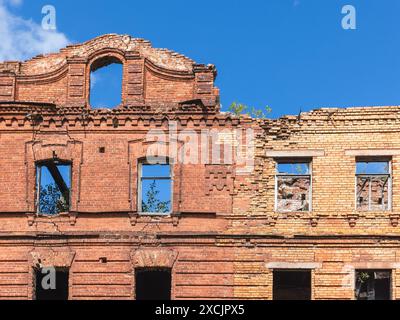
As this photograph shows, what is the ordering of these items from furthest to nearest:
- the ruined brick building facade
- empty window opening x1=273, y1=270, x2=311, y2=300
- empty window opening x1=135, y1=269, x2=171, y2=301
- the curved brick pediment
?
empty window opening x1=135, y1=269, x2=171, y2=301, empty window opening x1=273, y1=270, x2=311, y2=300, the curved brick pediment, the ruined brick building facade

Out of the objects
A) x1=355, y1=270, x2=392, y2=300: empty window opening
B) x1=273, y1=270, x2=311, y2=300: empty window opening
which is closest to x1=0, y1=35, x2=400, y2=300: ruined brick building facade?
x1=355, y1=270, x2=392, y2=300: empty window opening

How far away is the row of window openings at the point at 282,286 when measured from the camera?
2316 centimetres

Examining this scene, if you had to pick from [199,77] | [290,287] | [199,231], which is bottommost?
[290,287]

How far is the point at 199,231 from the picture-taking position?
20.7 meters

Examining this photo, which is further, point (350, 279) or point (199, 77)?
point (199, 77)

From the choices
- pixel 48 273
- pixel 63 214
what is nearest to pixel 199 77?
pixel 63 214

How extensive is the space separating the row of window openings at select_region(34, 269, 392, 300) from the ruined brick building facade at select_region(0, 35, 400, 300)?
2012 millimetres

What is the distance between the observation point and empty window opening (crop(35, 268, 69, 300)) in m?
21.0

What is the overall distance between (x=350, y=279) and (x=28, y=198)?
314 inches

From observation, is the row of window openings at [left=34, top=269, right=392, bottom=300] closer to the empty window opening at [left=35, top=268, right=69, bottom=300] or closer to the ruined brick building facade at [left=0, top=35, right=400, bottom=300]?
the empty window opening at [left=35, top=268, right=69, bottom=300]

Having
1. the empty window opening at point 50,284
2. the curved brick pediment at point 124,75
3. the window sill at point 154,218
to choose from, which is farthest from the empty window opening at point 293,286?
the empty window opening at point 50,284

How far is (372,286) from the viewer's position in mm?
23359

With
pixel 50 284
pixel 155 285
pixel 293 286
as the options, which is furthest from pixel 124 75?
pixel 293 286

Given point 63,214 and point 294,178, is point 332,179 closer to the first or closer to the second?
point 294,178
